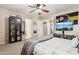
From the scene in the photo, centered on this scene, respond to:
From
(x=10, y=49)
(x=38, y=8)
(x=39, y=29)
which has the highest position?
(x=38, y=8)

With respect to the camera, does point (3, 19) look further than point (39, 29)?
No

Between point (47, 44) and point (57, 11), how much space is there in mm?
677

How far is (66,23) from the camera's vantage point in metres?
2.11

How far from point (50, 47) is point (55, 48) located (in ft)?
0.31

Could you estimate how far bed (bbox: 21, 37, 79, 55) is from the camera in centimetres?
200

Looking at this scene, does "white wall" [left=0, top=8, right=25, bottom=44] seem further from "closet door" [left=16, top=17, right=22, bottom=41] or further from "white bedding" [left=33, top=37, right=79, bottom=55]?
"white bedding" [left=33, top=37, right=79, bottom=55]

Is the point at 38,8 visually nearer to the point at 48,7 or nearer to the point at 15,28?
the point at 48,7

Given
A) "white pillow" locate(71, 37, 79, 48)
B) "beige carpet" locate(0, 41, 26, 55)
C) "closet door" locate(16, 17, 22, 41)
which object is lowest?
"beige carpet" locate(0, 41, 26, 55)

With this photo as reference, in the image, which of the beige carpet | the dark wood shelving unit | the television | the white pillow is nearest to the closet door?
the dark wood shelving unit

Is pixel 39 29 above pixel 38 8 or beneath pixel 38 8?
beneath

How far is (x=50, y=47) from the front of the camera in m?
2.06

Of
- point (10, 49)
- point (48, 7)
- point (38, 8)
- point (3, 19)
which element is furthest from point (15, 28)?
point (48, 7)
